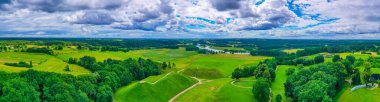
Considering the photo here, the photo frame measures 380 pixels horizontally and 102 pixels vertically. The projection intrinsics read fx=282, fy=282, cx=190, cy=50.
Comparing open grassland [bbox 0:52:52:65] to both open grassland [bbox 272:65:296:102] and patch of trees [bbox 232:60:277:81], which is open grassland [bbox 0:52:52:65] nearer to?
patch of trees [bbox 232:60:277:81]

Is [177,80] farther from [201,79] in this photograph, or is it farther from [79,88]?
[79,88]

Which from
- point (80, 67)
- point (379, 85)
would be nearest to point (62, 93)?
point (80, 67)

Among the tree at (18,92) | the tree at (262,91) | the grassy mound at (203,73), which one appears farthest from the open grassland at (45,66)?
the tree at (262,91)

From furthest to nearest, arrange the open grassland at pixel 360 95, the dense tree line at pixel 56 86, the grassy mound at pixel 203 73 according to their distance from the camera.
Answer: the grassy mound at pixel 203 73, the open grassland at pixel 360 95, the dense tree line at pixel 56 86

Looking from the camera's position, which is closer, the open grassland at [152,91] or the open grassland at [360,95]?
the open grassland at [360,95]

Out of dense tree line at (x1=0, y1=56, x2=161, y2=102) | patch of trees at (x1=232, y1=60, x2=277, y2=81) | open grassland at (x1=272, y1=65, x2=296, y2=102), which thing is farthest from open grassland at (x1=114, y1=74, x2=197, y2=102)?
open grassland at (x1=272, y1=65, x2=296, y2=102)

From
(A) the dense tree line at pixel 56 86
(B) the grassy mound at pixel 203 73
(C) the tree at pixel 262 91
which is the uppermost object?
(A) the dense tree line at pixel 56 86

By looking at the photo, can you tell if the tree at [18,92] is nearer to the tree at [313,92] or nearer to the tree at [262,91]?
the tree at [262,91]
